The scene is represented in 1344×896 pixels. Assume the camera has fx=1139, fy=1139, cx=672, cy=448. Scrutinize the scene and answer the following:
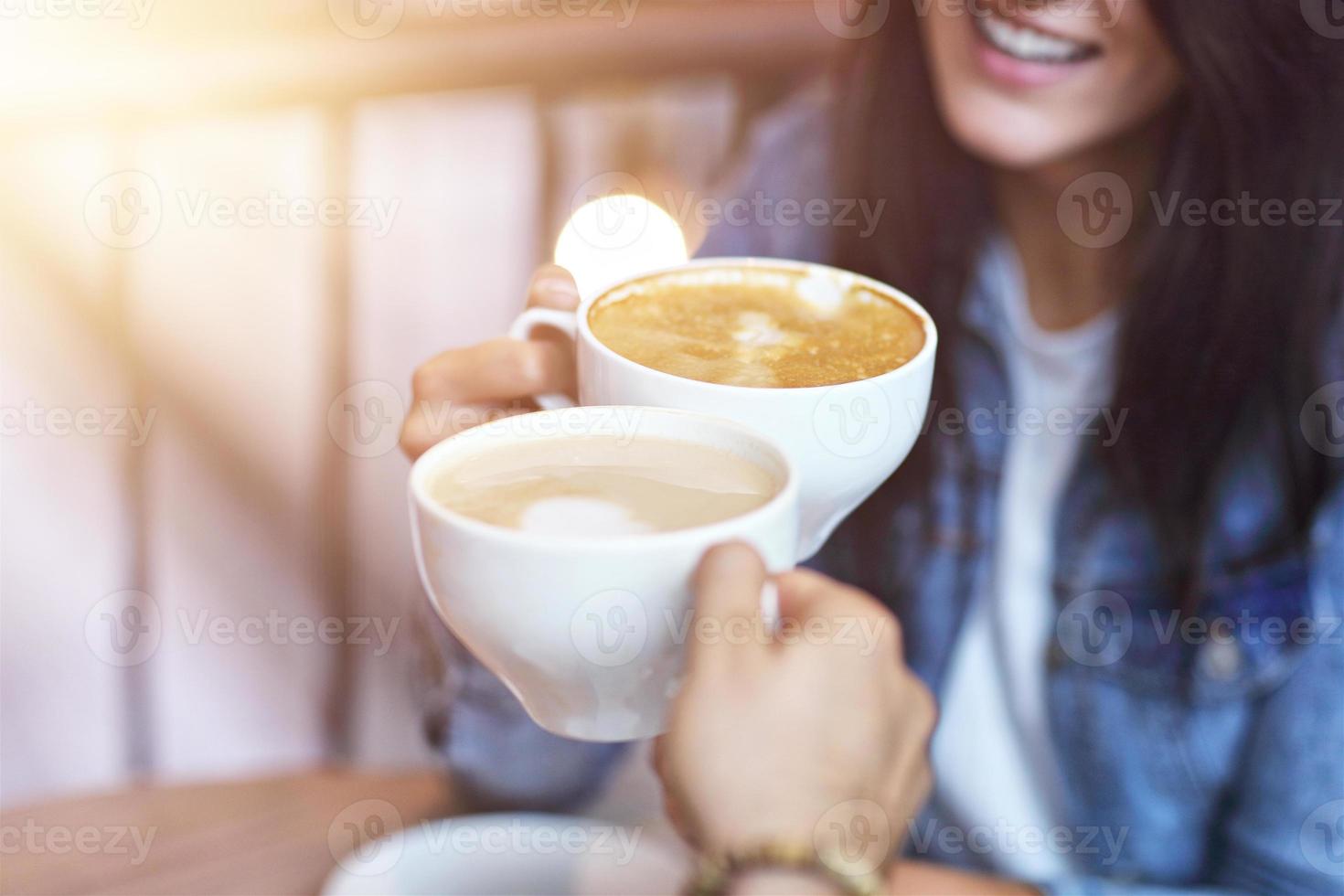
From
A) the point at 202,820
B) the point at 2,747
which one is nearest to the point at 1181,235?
the point at 202,820

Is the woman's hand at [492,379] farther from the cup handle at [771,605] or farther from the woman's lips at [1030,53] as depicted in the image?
the woman's lips at [1030,53]

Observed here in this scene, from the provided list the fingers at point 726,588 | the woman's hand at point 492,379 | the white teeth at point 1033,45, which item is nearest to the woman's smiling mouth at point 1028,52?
the white teeth at point 1033,45

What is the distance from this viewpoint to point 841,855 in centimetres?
56

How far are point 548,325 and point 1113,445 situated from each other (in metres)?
0.74

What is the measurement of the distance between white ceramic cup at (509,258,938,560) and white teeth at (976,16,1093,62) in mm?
557

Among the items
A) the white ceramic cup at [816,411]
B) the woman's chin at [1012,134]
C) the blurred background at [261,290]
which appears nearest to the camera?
the white ceramic cup at [816,411]

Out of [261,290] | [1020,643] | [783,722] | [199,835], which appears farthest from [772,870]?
[261,290]

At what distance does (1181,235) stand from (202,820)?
114 cm

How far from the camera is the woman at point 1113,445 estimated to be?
1149 mm

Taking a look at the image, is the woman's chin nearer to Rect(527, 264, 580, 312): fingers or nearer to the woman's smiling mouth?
the woman's smiling mouth

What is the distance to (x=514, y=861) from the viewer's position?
776mm

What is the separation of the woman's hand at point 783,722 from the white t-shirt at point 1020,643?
2.56 feet

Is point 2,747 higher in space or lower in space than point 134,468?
lower

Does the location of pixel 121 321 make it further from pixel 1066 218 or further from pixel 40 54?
pixel 1066 218
